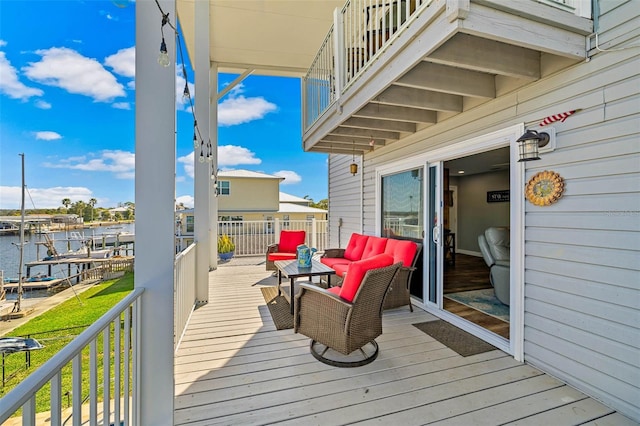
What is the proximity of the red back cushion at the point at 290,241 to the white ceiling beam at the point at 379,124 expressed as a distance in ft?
10.5

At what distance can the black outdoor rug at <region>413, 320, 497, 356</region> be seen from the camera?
306 cm

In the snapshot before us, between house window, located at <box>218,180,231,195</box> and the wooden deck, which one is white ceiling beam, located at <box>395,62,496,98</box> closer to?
the wooden deck

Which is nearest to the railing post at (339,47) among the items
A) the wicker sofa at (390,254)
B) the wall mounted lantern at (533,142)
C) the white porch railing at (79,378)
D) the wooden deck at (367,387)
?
the wall mounted lantern at (533,142)

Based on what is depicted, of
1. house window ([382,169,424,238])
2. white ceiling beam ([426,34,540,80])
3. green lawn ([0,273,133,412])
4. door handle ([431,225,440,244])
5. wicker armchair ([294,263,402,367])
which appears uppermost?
white ceiling beam ([426,34,540,80])

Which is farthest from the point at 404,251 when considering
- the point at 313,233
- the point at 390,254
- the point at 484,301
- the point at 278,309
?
the point at 313,233

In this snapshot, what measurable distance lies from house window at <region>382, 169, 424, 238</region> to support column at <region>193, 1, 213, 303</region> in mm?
3057

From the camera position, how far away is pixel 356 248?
5438mm

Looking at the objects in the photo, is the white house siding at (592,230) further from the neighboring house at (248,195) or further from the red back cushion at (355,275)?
the neighboring house at (248,195)

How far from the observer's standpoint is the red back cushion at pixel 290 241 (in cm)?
658

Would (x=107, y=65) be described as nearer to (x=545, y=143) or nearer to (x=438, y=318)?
(x=545, y=143)

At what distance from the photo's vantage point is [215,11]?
509 centimetres

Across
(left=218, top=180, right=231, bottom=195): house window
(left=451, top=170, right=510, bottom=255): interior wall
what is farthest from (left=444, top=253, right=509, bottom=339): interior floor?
(left=218, top=180, right=231, bottom=195): house window

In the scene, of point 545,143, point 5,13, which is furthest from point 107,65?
point 545,143

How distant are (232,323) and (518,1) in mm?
4129
